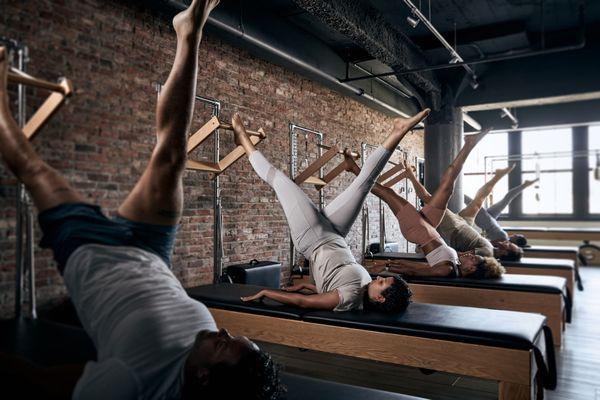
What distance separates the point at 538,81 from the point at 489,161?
4505 millimetres

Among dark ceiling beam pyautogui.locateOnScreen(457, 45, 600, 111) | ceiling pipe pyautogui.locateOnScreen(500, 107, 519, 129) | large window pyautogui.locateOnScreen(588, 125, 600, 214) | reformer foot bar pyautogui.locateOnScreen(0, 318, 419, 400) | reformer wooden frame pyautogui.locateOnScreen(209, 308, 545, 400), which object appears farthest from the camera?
large window pyautogui.locateOnScreen(588, 125, 600, 214)

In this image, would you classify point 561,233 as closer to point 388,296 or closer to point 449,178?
point 449,178

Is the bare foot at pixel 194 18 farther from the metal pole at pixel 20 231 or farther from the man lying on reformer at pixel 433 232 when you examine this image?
the man lying on reformer at pixel 433 232

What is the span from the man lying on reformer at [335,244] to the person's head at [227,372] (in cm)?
131

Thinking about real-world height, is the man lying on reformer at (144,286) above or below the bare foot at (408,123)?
below

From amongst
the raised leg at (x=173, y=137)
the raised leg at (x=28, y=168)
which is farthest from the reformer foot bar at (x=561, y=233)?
the raised leg at (x=28, y=168)

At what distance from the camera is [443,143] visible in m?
7.06

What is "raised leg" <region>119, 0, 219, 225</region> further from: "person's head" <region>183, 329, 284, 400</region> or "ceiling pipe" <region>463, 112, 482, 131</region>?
"ceiling pipe" <region>463, 112, 482, 131</region>

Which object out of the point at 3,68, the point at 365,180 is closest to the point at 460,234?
the point at 365,180

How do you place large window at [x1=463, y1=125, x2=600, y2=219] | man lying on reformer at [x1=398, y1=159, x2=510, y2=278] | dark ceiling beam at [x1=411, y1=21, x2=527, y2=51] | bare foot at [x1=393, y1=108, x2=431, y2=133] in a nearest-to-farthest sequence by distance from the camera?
1. bare foot at [x1=393, y1=108, x2=431, y2=133]
2. man lying on reformer at [x1=398, y1=159, x2=510, y2=278]
3. dark ceiling beam at [x1=411, y1=21, x2=527, y2=51]
4. large window at [x1=463, y1=125, x2=600, y2=219]

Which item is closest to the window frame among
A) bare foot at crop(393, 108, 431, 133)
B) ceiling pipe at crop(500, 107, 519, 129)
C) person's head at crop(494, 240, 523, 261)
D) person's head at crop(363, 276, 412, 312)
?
ceiling pipe at crop(500, 107, 519, 129)

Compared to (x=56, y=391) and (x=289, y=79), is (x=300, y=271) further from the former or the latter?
(x=56, y=391)

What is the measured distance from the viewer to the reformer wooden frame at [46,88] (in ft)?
6.47

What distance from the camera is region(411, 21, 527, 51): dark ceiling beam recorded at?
5.57m
